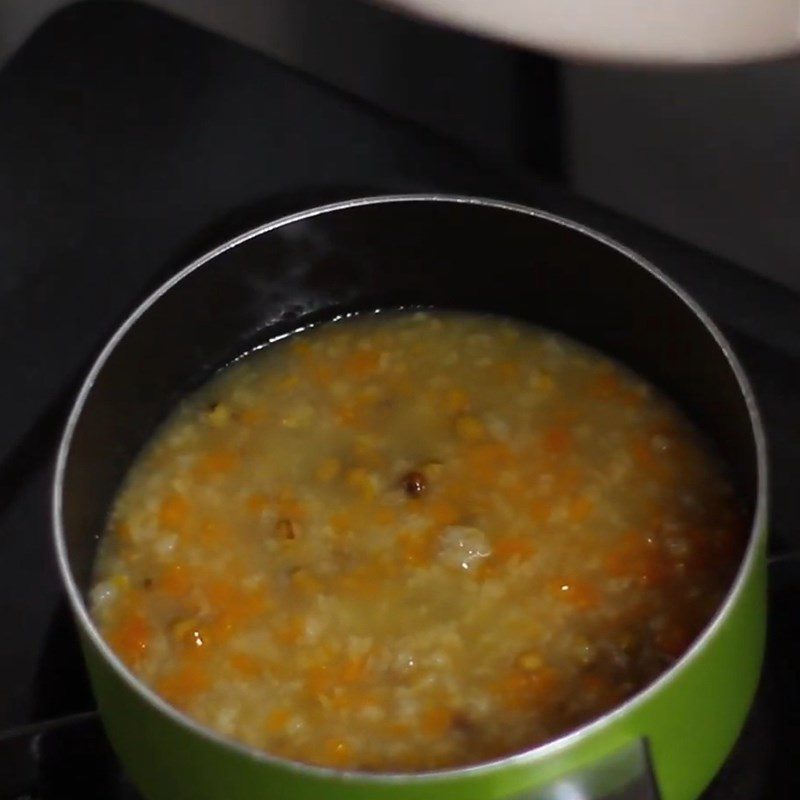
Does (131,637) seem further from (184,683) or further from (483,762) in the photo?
(483,762)

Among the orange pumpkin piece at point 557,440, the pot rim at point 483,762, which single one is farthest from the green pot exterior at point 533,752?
the orange pumpkin piece at point 557,440

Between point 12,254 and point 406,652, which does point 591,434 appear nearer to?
point 406,652

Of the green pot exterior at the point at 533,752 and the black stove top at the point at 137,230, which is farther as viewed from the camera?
the black stove top at the point at 137,230

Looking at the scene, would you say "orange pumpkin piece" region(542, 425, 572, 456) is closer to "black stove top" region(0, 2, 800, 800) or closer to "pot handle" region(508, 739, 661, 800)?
"black stove top" region(0, 2, 800, 800)

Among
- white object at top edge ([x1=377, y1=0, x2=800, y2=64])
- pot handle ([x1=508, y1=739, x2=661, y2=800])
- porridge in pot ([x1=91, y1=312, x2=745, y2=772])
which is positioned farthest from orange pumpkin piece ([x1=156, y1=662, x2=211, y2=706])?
white object at top edge ([x1=377, y1=0, x2=800, y2=64])

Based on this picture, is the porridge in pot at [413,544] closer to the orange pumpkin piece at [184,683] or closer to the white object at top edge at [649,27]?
the orange pumpkin piece at [184,683]

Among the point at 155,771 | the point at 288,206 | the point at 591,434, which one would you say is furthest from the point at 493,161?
the point at 155,771

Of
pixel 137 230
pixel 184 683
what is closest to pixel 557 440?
pixel 184 683
